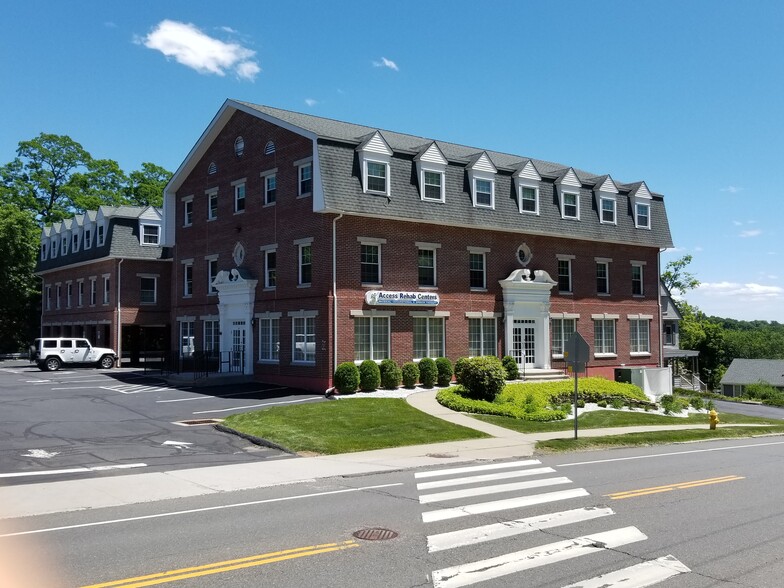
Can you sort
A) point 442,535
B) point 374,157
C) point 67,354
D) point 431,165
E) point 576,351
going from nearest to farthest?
1. point 442,535
2. point 576,351
3. point 374,157
4. point 431,165
5. point 67,354

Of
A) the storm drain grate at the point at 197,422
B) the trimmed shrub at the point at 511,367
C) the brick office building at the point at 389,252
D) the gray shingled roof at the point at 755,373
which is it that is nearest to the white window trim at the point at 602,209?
the brick office building at the point at 389,252

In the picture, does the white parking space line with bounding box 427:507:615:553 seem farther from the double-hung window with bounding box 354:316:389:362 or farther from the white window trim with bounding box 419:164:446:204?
the white window trim with bounding box 419:164:446:204

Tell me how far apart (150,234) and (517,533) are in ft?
140

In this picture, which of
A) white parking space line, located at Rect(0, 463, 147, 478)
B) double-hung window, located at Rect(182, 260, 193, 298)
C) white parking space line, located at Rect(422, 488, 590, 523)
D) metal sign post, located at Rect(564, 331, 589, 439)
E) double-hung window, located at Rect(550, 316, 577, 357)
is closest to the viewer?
white parking space line, located at Rect(422, 488, 590, 523)

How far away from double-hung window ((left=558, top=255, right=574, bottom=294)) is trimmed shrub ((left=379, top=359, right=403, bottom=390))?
11.8 meters

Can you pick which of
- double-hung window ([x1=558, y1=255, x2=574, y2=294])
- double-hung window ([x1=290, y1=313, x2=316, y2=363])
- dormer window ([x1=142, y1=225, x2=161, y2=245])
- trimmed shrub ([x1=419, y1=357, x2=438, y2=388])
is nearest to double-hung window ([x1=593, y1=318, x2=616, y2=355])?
double-hung window ([x1=558, y1=255, x2=574, y2=294])

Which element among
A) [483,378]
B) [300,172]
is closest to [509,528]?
[483,378]

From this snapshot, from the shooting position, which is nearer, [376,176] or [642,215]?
[376,176]

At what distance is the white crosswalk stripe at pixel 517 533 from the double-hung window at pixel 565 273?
23.2 meters

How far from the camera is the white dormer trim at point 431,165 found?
30484 millimetres

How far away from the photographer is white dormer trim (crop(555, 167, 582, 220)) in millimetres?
36094

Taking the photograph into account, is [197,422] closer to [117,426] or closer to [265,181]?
[117,426]

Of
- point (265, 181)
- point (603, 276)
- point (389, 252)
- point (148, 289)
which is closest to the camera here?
point (389, 252)

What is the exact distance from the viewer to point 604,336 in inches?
1496
